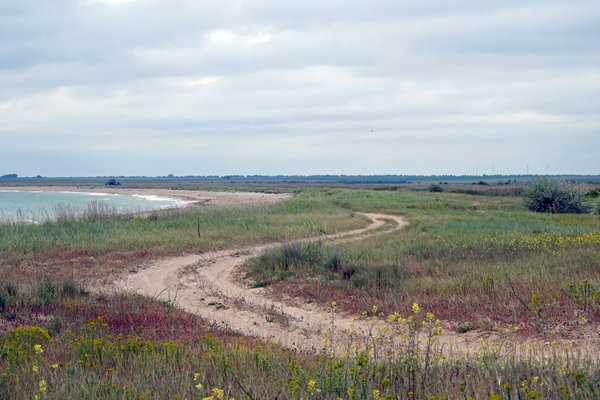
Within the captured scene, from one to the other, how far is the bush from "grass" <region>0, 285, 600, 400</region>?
40788 millimetres

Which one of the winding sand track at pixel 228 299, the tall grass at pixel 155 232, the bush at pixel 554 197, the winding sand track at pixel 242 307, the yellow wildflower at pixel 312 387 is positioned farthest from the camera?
the bush at pixel 554 197

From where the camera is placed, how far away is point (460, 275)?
14336 millimetres

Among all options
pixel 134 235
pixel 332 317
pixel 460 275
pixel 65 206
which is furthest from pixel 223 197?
pixel 332 317

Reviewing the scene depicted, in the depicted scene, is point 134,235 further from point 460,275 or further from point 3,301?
point 460,275

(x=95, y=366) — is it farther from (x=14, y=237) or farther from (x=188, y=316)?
(x=14, y=237)

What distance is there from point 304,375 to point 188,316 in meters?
5.94

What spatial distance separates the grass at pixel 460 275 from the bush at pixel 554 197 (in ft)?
84.4

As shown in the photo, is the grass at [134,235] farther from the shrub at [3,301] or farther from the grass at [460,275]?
the shrub at [3,301]

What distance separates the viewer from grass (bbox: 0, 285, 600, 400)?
538cm

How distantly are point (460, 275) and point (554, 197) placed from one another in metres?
34.3

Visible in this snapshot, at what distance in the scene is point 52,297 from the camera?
41.7 feet

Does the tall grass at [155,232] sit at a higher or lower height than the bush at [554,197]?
lower

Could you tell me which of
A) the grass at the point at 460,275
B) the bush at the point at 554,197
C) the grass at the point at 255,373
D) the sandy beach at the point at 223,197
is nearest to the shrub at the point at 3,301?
the grass at the point at 255,373

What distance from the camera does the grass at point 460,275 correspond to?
11.1 m
